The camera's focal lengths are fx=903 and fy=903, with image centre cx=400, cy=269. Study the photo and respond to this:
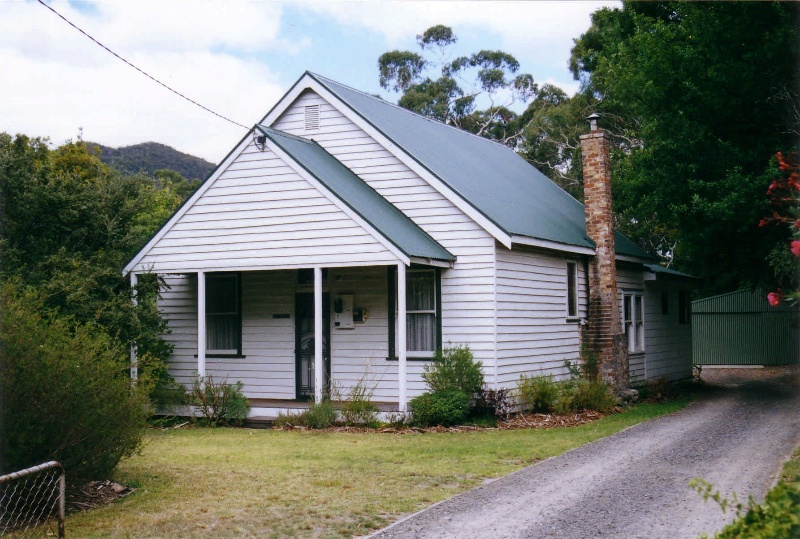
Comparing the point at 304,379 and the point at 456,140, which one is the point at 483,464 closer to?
the point at 304,379

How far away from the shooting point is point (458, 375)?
16703 mm

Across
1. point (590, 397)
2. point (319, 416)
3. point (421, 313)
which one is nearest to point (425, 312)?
point (421, 313)

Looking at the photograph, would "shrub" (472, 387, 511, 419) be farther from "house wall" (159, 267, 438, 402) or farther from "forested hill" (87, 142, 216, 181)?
"forested hill" (87, 142, 216, 181)

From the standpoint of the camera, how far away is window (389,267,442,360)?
17.5m

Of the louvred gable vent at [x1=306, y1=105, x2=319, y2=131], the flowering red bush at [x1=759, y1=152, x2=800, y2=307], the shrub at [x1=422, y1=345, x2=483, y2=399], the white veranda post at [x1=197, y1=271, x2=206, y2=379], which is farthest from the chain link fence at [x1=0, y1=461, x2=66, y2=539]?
the louvred gable vent at [x1=306, y1=105, x2=319, y2=131]

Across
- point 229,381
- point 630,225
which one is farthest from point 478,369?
point 630,225

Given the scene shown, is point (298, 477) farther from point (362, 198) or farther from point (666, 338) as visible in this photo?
point (666, 338)

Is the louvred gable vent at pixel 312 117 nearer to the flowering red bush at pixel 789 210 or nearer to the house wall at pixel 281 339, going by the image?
the house wall at pixel 281 339

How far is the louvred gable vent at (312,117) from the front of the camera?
19594 millimetres

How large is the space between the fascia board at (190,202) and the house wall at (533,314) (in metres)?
5.32

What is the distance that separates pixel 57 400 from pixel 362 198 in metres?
9.39

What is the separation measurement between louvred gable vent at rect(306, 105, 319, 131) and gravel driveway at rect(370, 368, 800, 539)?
30.5ft

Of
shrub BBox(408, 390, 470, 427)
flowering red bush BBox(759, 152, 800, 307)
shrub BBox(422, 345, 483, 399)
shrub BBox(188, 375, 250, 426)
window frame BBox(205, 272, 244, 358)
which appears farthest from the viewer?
window frame BBox(205, 272, 244, 358)

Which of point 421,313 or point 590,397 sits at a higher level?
point 421,313
